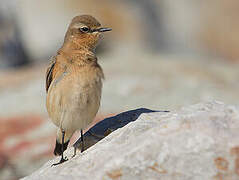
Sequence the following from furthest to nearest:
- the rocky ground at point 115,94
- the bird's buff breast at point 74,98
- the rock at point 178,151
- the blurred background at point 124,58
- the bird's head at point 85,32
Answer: the blurred background at point 124,58, the rocky ground at point 115,94, the bird's head at point 85,32, the bird's buff breast at point 74,98, the rock at point 178,151

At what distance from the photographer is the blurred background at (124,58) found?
1162cm

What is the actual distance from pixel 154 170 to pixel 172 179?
20 centimetres

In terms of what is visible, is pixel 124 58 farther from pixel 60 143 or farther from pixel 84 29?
pixel 84 29

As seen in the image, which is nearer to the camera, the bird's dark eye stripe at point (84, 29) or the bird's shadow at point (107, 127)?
the bird's shadow at point (107, 127)

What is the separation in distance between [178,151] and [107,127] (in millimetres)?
2132

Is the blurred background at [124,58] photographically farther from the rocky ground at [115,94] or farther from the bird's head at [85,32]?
the bird's head at [85,32]

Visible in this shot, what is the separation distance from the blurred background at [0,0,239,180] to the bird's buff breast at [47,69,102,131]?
378 centimetres

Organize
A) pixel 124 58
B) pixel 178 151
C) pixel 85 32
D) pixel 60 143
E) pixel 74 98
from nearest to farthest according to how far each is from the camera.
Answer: pixel 178 151 → pixel 74 98 → pixel 85 32 → pixel 60 143 → pixel 124 58

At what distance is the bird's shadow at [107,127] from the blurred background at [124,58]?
3402mm

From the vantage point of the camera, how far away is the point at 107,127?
7.28 meters

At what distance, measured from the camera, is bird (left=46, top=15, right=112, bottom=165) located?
6691 millimetres

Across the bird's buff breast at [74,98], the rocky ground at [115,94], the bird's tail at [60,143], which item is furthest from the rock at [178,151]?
the rocky ground at [115,94]

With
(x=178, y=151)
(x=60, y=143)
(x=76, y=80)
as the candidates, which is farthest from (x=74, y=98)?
(x=178, y=151)

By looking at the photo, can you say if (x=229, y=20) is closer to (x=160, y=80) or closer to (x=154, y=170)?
(x=160, y=80)
